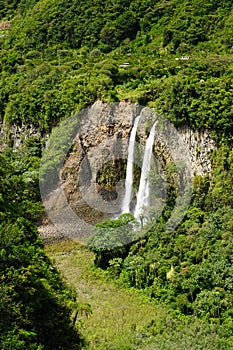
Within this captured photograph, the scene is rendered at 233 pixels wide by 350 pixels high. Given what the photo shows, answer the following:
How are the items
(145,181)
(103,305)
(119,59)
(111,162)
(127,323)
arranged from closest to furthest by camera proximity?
(127,323)
(103,305)
(145,181)
(111,162)
(119,59)

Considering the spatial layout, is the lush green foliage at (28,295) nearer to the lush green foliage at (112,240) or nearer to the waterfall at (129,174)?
the lush green foliage at (112,240)

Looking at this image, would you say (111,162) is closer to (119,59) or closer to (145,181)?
(145,181)

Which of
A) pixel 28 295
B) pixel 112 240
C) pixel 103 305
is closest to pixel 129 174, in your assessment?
pixel 112 240

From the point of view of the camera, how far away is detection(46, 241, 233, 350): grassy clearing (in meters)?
14.5

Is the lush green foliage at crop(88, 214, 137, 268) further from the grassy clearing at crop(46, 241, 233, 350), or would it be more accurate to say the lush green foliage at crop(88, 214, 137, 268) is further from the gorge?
the gorge

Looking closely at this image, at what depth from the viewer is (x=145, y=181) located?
23.1 m

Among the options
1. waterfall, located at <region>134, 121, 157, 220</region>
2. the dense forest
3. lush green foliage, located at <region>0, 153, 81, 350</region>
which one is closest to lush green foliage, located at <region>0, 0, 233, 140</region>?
the dense forest

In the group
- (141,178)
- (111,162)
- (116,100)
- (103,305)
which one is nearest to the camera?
(103,305)

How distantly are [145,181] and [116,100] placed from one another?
5407mm

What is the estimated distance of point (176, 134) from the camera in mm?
22406

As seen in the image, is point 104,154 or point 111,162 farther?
point 104,154

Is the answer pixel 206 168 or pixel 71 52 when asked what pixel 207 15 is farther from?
pixel 206 168

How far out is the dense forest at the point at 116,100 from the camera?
13.3 meters

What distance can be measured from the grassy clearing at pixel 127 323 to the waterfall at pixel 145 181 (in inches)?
143
